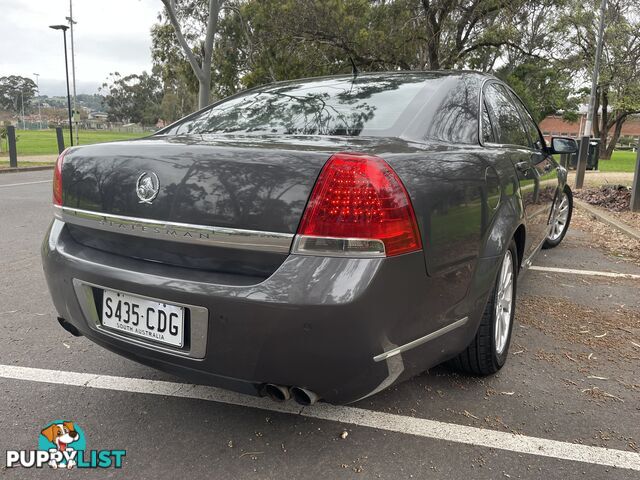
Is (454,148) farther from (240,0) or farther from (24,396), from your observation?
(240,0)

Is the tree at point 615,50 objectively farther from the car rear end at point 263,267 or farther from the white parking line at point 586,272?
the car rear end at point 263,267

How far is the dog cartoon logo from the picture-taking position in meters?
1.94

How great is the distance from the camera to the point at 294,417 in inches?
87.6

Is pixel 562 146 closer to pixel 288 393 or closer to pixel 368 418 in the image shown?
pixel 368 418

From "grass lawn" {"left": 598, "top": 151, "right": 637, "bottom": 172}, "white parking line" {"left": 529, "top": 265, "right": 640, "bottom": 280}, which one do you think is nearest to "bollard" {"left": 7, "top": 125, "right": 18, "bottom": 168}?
"white parking line" {"left": 529, "top": 265, "right": 640, "bottom": 280}

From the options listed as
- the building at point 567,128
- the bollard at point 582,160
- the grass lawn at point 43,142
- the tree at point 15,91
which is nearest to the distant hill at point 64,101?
the tree at point 15,91

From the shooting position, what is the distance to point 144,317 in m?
1.87

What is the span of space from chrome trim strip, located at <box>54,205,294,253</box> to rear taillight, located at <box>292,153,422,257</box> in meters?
0.09

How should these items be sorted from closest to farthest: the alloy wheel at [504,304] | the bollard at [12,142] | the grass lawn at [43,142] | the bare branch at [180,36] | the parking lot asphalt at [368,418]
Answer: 1. the parking lot asphalt at [368,418]
2. the alloy wheel at [504,304]
3. the bare branch at [180,36]
4. the bollard at [12,142]
5. the grass lawn at [43,142]

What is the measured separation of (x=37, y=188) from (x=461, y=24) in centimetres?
1420

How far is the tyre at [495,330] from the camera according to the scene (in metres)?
2.40

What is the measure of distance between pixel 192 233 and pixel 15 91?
103m

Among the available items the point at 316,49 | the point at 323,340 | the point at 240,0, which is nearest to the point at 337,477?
the point at 323,340

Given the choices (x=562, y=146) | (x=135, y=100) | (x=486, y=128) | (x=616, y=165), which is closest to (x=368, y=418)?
(x=486, y=128)
